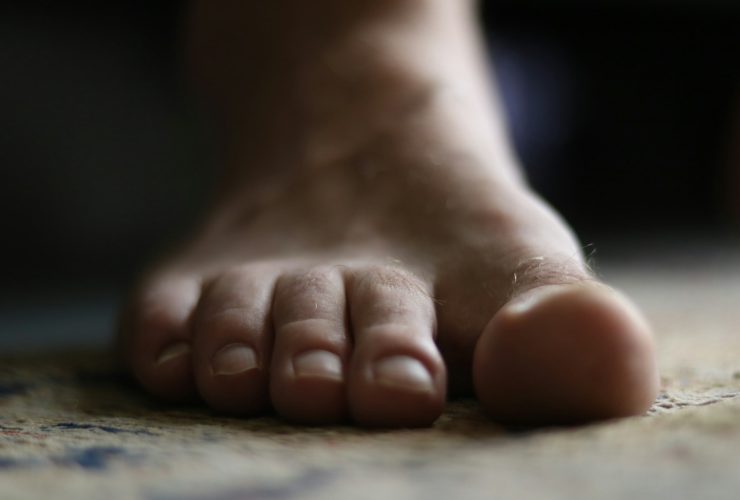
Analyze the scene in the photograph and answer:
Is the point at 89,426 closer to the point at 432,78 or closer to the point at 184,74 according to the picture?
the point at 432,78

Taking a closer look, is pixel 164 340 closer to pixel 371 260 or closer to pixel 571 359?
pixel 371 260

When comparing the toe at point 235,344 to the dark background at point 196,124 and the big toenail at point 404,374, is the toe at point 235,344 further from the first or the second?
the dark background at point 196,124

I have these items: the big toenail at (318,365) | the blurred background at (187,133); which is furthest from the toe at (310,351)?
the blurred background at (187,133)

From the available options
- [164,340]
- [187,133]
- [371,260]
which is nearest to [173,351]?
[164,340]

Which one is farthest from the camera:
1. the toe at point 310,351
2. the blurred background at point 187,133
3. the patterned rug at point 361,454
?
the blurred background at point 187,133

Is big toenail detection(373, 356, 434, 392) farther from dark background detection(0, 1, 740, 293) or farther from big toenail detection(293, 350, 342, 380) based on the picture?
dark background detection(0, 1, 740, 293)
